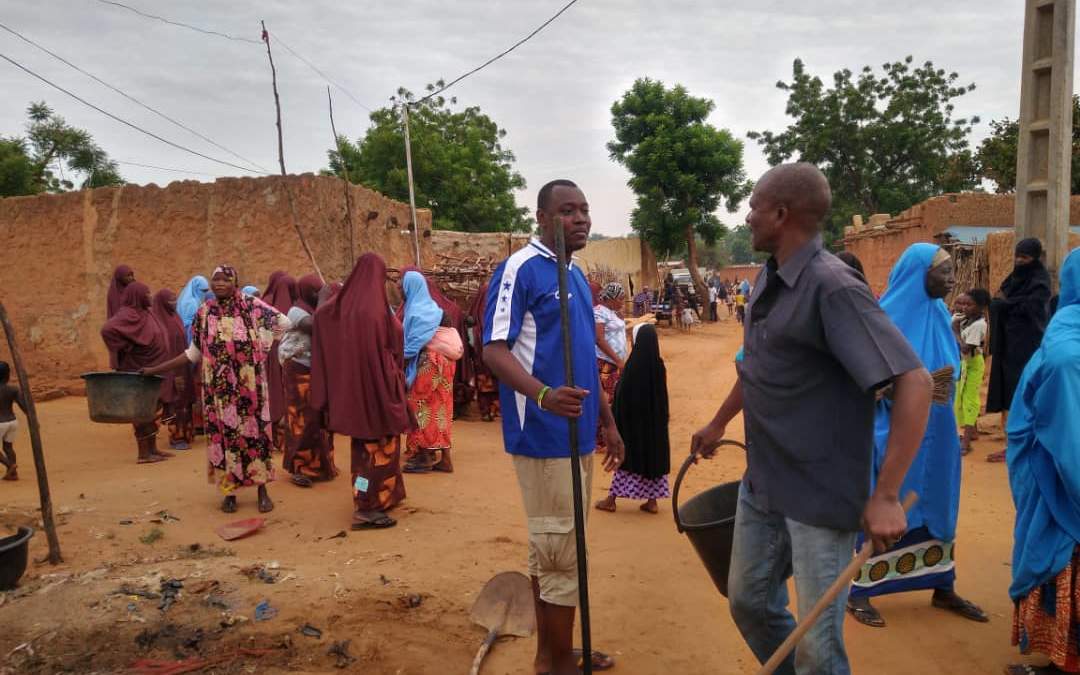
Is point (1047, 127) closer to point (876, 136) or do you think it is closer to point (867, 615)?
point (867, 615)

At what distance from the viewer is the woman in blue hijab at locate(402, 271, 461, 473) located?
264 inches

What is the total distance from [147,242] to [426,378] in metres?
6.52

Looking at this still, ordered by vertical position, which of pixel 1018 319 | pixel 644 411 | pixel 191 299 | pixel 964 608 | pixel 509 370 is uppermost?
pixel 191 299

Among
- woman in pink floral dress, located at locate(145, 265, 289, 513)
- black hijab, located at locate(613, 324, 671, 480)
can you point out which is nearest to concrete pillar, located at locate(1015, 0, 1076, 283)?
black hijab, located at locate(613, 324, 671, 480)

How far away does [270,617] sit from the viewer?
356 cm

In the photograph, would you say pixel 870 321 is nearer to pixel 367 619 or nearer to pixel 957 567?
pixel 367 619

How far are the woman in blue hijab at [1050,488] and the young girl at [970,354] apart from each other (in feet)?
16.3

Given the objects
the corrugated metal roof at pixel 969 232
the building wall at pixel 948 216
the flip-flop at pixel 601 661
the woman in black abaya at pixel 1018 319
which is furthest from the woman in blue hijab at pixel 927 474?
the building wall at pixel 948 216

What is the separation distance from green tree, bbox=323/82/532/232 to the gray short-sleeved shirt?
2436 centimetres

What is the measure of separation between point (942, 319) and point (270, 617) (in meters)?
3.72

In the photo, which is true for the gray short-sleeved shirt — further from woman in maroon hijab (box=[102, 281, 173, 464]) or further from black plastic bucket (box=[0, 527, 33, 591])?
woman in maroon hijab (box=[102, 281, 173, 464])

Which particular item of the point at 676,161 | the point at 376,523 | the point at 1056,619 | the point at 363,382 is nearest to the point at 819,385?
the point at 1056,619

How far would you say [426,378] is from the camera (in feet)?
22.8

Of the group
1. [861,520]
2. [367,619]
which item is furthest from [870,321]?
[367,619]
